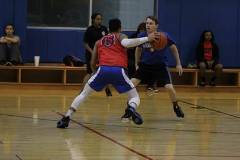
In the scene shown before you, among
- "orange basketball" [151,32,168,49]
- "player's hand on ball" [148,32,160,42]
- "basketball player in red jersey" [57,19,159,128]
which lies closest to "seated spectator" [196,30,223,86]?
"orange basketball" [151,32,168,49]

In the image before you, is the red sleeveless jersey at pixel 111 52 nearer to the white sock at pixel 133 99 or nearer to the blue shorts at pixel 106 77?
the blue shorts at pixel 106 77

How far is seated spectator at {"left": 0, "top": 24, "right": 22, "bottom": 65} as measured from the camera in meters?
14.5

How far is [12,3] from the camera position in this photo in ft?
49.1

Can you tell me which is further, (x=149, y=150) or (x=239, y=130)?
(x=239, y=130)

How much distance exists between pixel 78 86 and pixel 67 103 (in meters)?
3.02

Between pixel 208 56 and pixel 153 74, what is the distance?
6.19m

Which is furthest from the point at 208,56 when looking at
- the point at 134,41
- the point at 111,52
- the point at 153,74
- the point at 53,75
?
the point at 134,41

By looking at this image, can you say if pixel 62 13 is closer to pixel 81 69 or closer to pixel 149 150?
pixel 81 69

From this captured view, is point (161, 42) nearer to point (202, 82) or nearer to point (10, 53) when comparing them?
point (10, 53)

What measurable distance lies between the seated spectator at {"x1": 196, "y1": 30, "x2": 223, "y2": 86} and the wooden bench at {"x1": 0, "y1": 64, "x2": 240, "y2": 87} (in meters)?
0.17

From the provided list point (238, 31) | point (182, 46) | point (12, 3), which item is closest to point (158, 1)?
point (182, 46)

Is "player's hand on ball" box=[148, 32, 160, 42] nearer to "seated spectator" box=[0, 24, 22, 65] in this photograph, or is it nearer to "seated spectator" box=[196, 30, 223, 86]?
"seated spectator" box=[0, 24, 22, 65]

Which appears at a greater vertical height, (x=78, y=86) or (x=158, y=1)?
(x=158, y=1)

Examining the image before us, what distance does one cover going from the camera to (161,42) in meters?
9.40
